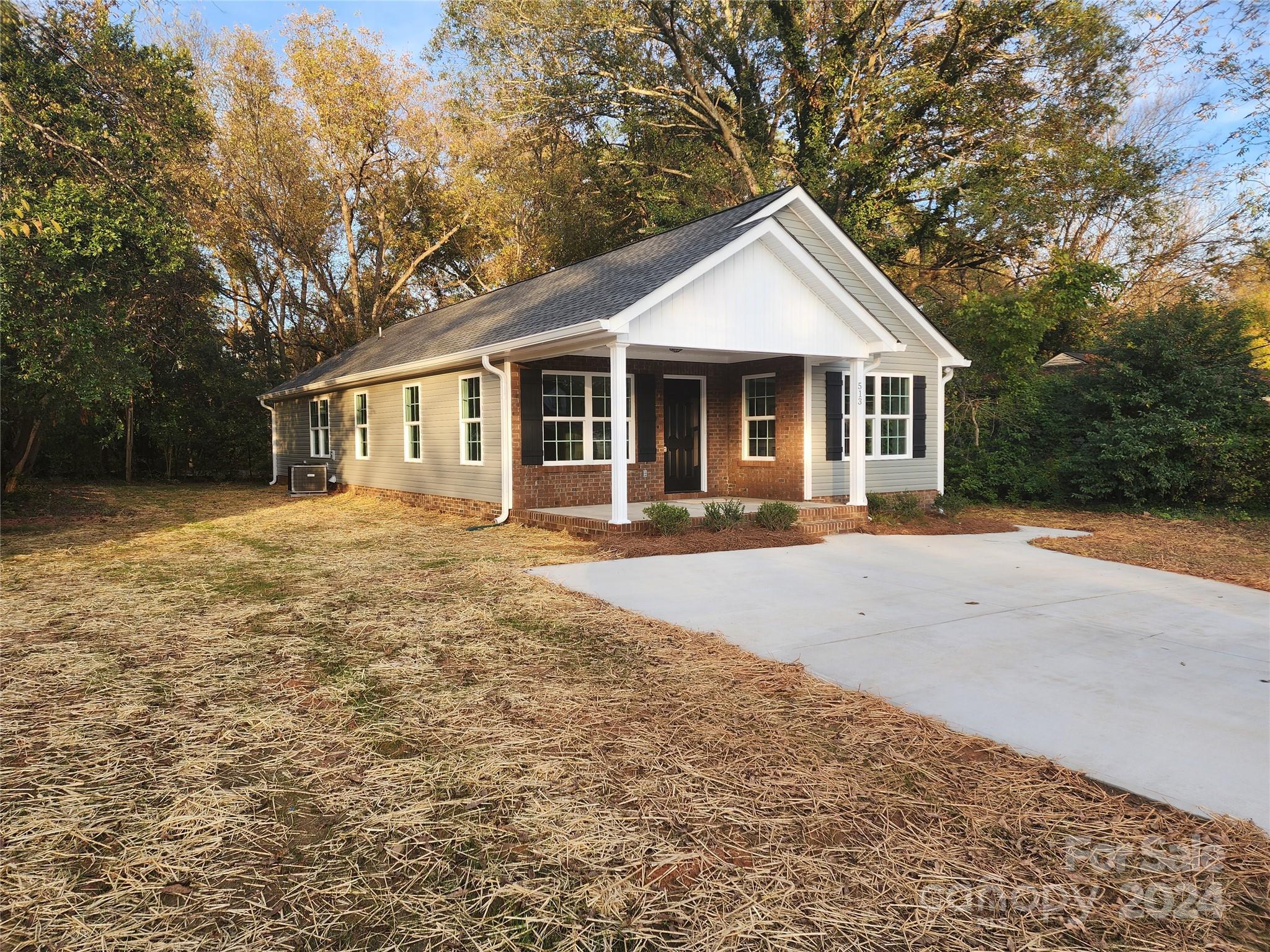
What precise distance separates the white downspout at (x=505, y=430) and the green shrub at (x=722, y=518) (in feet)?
9.98

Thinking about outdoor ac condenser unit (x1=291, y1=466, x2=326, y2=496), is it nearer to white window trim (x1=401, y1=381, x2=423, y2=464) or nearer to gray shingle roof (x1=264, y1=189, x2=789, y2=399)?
gray shingle roof (x1=264, y1=189, x2=789, y2=399)

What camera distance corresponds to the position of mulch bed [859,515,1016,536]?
10.8 m

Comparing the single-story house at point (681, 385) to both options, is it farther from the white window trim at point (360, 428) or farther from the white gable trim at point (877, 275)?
the white window trim at point (360, 428)

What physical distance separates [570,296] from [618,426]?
319cm

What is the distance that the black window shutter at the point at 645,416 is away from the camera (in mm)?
12273

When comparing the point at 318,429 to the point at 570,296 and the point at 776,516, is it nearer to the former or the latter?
the point at 570,296

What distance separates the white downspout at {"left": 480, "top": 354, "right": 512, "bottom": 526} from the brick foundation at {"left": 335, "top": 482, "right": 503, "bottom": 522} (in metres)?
0.25

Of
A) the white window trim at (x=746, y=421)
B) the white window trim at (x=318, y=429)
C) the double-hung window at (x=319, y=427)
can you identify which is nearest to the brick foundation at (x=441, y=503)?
the white window trim at (x=318, y=429)

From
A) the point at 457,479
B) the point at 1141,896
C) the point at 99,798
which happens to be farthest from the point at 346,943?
the point at 457,479

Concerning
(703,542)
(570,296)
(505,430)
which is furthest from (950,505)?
(505,430)

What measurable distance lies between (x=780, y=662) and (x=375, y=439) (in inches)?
509

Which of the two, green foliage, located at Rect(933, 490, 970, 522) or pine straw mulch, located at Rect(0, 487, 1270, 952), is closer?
pine straw mulch, located at Rect(0, 487, 1270, 952)

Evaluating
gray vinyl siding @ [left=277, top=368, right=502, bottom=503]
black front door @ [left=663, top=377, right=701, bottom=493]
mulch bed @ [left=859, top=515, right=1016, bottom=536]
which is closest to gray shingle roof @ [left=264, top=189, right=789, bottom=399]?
gray vinyl siding @ [left=277, top=368, right=502, bottom=503]

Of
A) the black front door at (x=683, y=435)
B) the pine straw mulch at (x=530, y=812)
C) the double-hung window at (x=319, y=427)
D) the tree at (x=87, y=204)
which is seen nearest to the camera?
the pine straw mulch at (x=530, y=812)
